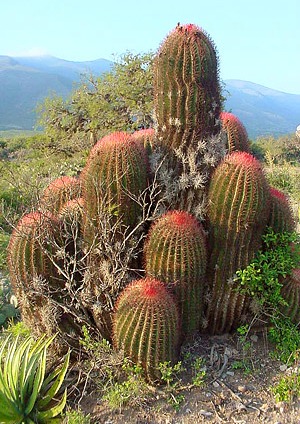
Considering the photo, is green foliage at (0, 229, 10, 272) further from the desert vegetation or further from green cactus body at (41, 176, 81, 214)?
the desert vegetation

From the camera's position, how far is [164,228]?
3.34 meters

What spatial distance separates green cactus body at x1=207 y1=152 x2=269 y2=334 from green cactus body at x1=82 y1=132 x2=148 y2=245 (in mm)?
596

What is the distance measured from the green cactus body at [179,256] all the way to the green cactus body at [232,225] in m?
0.20

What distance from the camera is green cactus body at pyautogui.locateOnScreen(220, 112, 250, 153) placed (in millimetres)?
4406

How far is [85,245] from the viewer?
3.74m

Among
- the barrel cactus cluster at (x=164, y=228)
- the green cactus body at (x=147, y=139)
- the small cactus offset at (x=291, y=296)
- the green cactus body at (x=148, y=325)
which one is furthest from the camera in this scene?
the green cactus body at (x=147, y=139)

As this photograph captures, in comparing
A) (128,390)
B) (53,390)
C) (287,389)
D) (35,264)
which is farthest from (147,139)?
(287,389)

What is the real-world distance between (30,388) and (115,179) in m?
1.63

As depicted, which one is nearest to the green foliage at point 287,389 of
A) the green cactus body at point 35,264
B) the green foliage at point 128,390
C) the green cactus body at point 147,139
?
the green foliage at point 128,390

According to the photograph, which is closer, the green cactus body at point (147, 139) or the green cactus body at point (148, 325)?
the green cactus body at point (148, 325)

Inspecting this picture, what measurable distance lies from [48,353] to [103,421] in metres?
0.85

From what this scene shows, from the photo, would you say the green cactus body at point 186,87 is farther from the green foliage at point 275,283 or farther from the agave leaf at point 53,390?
the agave leaf at point 53,390

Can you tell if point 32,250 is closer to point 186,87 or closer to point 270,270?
point 186,87

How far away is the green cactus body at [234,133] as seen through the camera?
4.41 metres
